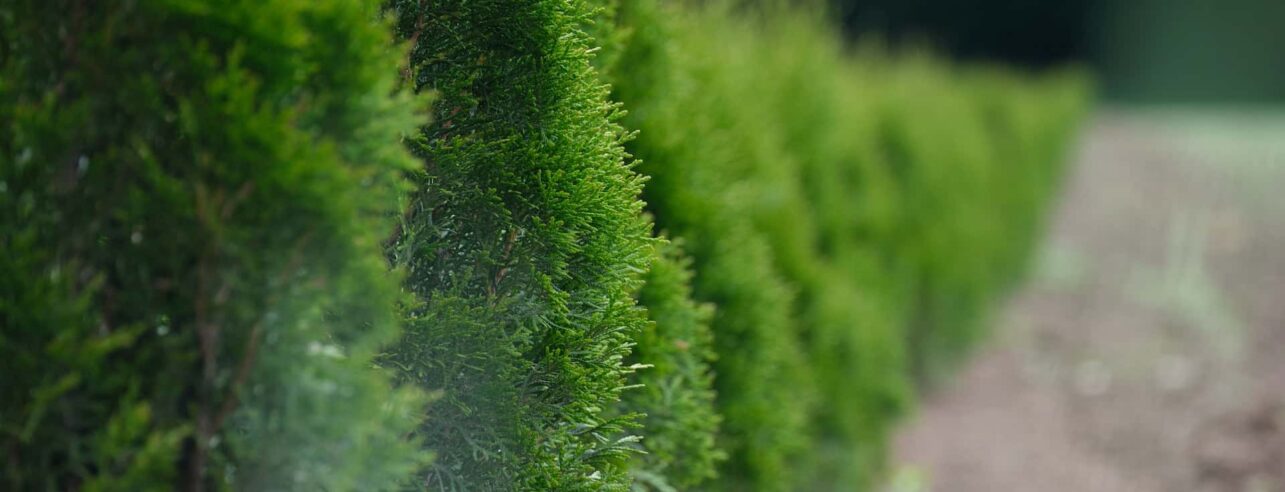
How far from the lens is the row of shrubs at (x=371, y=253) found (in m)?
1.53

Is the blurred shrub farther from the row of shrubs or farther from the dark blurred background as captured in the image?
the dark blurred background

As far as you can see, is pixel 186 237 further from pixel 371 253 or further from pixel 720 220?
pixel 720 220

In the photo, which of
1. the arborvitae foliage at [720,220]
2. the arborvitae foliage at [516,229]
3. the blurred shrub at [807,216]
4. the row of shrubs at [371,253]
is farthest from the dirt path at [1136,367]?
the arborvitae foliage at [516,229]

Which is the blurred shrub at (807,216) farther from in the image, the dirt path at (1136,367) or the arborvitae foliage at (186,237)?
the arborvitae foliage at (186,237)

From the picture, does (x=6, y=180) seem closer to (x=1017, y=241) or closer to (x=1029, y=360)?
(x=1029, y=360)

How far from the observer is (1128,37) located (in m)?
34.5

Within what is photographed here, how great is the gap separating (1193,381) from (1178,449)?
1464mm

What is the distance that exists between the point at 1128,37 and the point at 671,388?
36.4 m

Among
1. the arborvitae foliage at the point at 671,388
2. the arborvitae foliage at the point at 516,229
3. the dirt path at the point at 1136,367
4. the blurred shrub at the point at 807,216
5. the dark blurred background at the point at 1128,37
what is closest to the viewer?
the arborvitae foliage at the point at 516,229

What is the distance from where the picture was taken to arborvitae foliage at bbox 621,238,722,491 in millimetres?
2682

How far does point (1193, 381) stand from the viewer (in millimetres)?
7328

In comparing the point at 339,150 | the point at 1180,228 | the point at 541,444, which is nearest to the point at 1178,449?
the point at 541,444

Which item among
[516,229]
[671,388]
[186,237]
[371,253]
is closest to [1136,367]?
[671,388]

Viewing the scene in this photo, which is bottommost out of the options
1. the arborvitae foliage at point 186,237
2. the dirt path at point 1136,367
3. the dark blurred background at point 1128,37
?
the arborvitae foliage at point 186,237
